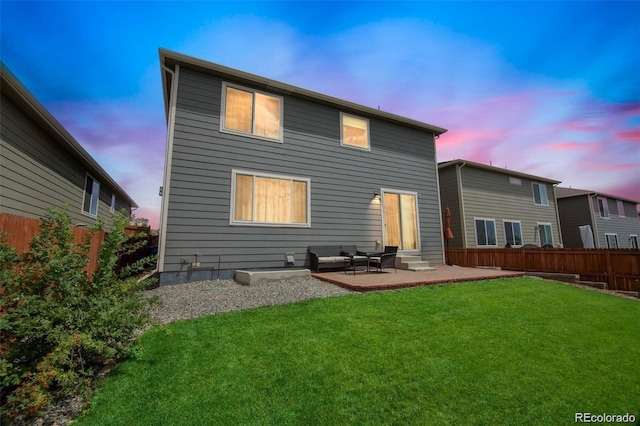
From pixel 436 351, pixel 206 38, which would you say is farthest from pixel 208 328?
pixel 206 38

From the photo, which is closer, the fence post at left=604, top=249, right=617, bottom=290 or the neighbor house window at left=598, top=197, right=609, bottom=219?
the fence post at left=604, top=249, right=617, bottom=290

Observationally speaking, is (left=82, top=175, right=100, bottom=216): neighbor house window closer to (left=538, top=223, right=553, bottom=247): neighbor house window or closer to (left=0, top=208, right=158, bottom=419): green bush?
(left=0, top=208, right=158, bottom=419): green bush

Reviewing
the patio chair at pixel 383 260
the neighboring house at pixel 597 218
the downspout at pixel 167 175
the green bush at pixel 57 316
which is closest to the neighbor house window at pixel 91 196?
the downspout at pixel 167 175

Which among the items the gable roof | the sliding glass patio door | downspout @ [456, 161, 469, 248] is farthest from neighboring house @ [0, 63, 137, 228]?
the gable roof

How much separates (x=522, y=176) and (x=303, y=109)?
15903 millimetres

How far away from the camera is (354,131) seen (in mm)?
10578

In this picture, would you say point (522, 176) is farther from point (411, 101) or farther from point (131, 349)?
point (131, 349)

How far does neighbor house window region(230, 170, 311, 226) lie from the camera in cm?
816

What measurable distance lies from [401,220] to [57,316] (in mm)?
10192

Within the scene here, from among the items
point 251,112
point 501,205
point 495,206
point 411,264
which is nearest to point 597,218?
point 501,205

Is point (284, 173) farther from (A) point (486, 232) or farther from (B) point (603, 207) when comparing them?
(B) point (603, 207)

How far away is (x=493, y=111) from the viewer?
35.3ft

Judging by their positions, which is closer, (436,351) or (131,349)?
(131,349)

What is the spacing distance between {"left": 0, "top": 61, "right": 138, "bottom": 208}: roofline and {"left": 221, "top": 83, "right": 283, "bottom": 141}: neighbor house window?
13.7 feet
